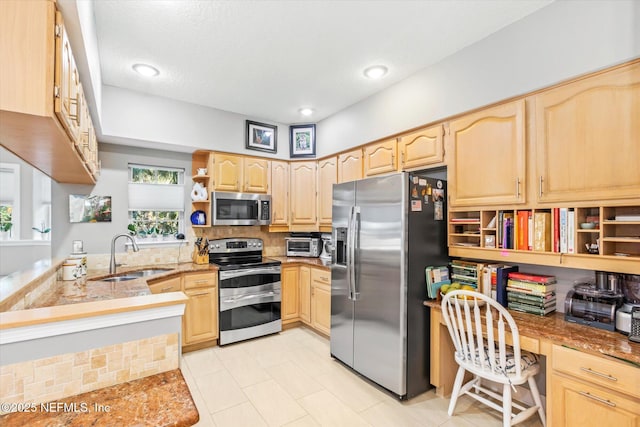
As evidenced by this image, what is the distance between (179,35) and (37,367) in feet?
7.19

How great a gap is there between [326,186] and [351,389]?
91.3 inches

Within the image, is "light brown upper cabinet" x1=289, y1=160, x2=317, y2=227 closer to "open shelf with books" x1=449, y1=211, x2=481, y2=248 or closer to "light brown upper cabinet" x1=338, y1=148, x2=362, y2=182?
"light brown upper cabinet" x1=338, y1=148, x2=362, y2=182

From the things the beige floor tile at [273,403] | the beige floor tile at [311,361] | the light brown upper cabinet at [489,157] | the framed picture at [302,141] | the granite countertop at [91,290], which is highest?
the framed picture at [302,141]

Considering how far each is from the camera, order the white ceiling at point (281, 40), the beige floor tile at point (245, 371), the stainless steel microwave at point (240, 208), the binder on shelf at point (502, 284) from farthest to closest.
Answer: the stainless steel microwave at point (240, 208) < the beige floor tile at point (245, 371) < the binder on shelf at point (502, 284) < the white ceiling at point (281, 40)

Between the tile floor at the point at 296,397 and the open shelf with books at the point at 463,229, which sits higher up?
the open shelf with books at the point at 463,229

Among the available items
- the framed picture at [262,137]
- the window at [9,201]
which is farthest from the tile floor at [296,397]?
the window at [9,201]

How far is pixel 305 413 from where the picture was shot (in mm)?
2277

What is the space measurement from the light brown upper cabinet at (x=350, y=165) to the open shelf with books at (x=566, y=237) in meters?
1.47

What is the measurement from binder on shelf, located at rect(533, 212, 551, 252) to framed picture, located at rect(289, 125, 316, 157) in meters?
2.81

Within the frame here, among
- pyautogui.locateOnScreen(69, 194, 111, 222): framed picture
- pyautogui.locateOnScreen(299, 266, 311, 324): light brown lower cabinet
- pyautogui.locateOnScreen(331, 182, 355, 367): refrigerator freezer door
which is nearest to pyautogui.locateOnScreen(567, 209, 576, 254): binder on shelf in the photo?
pyautogui.locateOnScreen(331, 182, 355, 367): refrigerator freezer door

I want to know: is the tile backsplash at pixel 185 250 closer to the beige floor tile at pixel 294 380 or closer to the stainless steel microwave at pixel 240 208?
the stainless steel microwave at pixel 240 208

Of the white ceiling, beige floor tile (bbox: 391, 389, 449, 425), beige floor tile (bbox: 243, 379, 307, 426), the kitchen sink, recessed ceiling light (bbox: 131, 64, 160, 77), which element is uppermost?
the white ceiling

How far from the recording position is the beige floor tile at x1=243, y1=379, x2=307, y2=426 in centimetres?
223

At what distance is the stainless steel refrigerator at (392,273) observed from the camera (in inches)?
94.2
